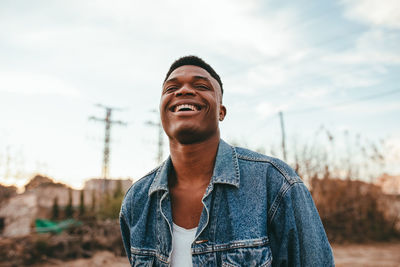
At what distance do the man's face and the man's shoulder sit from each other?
0.26m

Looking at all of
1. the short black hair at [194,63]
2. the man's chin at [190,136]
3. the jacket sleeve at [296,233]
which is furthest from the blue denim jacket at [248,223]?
the short black hair at [194,63]

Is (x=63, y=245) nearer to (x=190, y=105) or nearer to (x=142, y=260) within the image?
(x=142, y=260)

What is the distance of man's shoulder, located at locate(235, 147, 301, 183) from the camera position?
168 cm

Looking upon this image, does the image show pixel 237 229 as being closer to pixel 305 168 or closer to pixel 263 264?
pixel 263 264

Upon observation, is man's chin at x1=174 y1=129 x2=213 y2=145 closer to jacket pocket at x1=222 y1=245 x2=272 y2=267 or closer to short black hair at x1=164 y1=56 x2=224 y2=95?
short black hair at x1=164 y1=56 x2=224 y2=95

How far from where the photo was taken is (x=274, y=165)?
1740 millimetres

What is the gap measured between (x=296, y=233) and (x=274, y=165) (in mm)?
383

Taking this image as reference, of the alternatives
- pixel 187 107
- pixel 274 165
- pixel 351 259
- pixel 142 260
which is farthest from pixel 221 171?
pixel 351 259

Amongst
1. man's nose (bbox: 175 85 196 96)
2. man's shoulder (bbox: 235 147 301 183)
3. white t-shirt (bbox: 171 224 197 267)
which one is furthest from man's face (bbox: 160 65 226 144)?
white t-shirt (bbox: 171 224 197 267)

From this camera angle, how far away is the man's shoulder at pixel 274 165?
1685 mm

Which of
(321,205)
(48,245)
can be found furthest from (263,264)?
(321,205)

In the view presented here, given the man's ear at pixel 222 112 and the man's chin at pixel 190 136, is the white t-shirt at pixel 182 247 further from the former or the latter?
the man's ear at pixel 222 112

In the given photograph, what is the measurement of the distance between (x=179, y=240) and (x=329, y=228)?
40.5ft

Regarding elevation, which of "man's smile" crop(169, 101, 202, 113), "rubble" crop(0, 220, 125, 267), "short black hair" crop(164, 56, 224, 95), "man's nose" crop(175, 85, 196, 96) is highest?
"short black hair" crop(164, 56, 224, 95)
